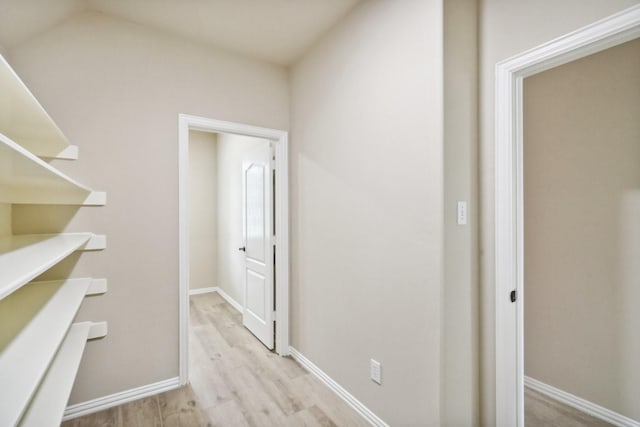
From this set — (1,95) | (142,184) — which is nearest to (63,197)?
(142,184)

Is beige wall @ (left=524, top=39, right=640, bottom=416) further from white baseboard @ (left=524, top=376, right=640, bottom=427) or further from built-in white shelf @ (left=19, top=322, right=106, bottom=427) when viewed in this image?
built-in white shelf @ (left=19, top=322, right=106, bottom=427)

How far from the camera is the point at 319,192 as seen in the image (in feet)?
8.11

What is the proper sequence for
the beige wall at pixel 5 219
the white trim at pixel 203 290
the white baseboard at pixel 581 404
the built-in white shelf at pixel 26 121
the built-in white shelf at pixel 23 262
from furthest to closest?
the white trim at pixel 203 290
the white baseboard at pixel 581 404
the beige wall at pixel 5 219
the built-in white shelf at pixel 26 121
the built-in white shelf at pixel 23 262

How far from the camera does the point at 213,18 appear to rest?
2.16 meters

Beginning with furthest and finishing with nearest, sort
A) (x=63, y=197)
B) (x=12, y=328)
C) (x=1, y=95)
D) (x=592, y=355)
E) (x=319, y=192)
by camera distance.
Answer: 1. (x=319, y=192)
2. (x=592, y=355)
3. (x=63, y=197)
4. (x=12, y=328)
5. (x=1, y=95)

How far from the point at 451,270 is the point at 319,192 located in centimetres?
121

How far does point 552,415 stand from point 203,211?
480 centimetres

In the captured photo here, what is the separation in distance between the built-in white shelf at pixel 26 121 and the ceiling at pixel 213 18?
648 mm

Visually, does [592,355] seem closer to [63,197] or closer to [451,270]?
[451,270]

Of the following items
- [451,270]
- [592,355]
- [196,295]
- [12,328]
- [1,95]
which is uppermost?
[1,95]

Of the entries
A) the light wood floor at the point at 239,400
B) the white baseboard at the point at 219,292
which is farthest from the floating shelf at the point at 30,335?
the white baseboard at the point at 219,292

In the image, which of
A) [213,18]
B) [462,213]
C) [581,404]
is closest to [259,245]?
[213,18]

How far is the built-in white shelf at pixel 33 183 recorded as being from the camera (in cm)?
77

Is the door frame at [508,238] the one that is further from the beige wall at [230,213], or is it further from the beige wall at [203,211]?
the beige wall at [203,211]
